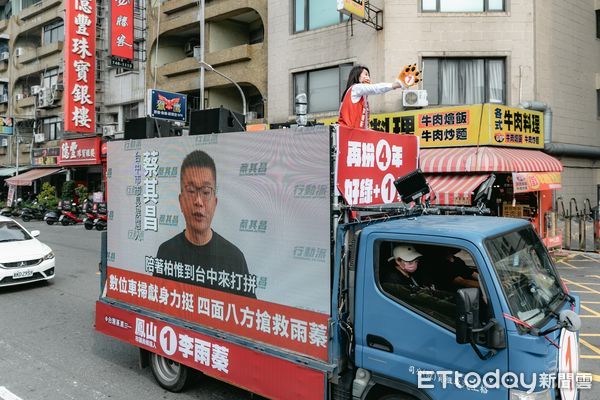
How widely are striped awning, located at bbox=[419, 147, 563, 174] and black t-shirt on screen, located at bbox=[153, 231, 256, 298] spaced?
9995 mm

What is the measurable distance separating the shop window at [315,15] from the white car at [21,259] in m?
13.0

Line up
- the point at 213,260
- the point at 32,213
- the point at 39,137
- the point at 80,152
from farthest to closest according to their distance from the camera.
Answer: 1. the point at 39,137
2. the point at 80,152
3. the point at 32,213
4. the point at 213,260

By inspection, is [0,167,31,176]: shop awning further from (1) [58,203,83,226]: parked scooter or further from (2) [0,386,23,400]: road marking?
(2) [0,386,23,400]: road marking

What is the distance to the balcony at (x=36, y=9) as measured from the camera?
34281 mm

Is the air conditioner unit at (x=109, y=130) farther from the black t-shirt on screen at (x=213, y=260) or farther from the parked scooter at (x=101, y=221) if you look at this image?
the black t-shirt on screen at (x=213, y=260)

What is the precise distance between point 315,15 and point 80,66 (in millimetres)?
15734

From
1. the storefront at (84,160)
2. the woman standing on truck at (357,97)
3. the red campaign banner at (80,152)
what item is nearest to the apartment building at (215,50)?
the red campaign banner at (80,152)

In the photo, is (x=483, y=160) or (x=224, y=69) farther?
(x=224, y=69)

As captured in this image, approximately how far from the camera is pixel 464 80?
16281 mm

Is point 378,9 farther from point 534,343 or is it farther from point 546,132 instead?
point 534,343

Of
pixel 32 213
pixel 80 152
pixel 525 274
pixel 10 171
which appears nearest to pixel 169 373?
pixel 525 274

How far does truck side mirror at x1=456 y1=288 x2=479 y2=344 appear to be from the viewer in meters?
2.98

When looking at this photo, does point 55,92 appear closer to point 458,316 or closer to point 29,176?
point 29,176

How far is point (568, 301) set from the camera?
12.8ft
